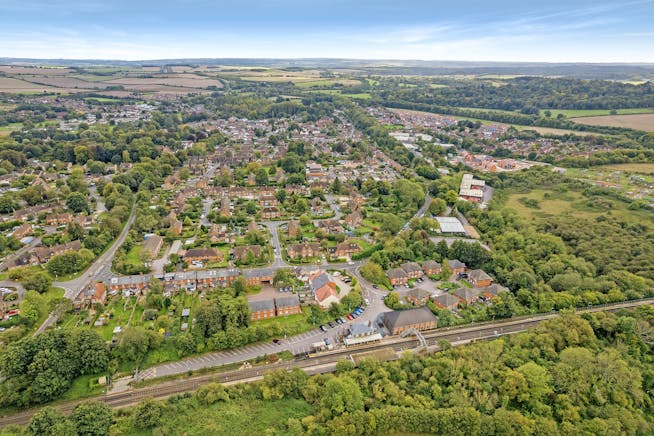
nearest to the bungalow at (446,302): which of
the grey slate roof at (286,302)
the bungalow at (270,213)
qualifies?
the grey slate roof at (286,302)

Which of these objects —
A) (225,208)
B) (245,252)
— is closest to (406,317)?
(245,252)

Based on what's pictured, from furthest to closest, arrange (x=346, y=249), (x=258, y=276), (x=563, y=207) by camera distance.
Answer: (x=563, y=207), (x=346, y=249), (x=258, y=276)

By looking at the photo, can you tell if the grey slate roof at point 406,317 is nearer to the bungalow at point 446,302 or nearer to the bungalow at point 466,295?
the bungalow at point 446,302

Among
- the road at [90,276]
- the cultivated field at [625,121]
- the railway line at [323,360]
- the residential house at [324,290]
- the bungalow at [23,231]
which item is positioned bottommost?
the railway line at [323,360]

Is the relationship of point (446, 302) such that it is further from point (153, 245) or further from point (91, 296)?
point (153, 245)

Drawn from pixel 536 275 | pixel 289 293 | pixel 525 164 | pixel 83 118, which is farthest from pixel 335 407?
pixel 83 118

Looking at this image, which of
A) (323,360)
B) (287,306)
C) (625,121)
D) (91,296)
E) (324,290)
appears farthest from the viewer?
(625,121)

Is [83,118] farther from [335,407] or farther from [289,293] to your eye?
[335,407]
